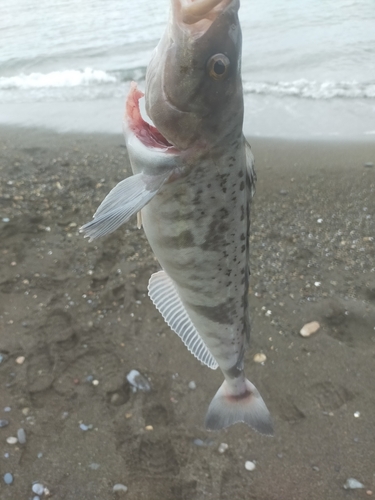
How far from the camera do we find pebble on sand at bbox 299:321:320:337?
14.5 feet

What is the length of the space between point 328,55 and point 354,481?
11.2 m

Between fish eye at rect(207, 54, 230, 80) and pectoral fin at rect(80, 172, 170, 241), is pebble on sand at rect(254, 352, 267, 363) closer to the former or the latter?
pectoral fin at rect(80, 172, 170, 241)

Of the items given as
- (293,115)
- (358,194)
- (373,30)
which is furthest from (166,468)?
(373,30)

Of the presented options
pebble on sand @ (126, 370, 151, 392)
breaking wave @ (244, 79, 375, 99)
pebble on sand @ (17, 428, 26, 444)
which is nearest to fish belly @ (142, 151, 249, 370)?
pebble on sand @ (126, 370, 151, 392)

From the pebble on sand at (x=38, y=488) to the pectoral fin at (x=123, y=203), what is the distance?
8.22 feet

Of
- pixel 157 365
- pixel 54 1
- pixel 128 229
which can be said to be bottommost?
pixel 157 365

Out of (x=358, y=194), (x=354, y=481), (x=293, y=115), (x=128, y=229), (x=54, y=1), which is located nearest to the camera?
(x=354, y=481)

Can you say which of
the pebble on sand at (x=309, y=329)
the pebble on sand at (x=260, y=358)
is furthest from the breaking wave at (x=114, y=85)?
the pebble on sand at (x=260, y=358)

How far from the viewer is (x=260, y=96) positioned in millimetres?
10000

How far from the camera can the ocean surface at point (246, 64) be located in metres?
9.23

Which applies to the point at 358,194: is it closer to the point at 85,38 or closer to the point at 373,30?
the point at 373,30

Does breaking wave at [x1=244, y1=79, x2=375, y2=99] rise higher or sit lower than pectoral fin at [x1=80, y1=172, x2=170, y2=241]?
lower

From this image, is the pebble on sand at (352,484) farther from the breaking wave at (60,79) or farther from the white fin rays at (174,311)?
the breaking wave at (60,79)

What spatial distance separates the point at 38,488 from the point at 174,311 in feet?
6.06
